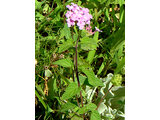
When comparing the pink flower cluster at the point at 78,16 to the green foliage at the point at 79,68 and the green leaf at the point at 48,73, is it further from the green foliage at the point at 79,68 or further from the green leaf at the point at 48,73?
the green leaf at the point at 48,73

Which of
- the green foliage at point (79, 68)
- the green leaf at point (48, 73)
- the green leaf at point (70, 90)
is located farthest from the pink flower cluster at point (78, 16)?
the green leaf at point (48, 73)

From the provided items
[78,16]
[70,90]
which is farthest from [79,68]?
[78,16]

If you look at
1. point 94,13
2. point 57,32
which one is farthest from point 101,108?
point 94,13

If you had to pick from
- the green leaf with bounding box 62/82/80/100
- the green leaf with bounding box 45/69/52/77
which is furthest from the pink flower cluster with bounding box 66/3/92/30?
the green leaf with bounding box 45/69/52/77

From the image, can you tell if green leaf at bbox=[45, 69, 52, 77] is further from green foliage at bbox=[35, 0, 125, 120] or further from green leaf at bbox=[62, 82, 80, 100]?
green leaf at bbox=[62, 82, 80, 100]

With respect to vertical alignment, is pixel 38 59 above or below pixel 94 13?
below

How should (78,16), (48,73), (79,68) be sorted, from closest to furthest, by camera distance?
(78,16) → (79,68) → (48,73)

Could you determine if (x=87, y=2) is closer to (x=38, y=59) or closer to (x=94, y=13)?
(x=94, y=13)

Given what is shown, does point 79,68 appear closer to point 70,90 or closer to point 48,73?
point 70,90
